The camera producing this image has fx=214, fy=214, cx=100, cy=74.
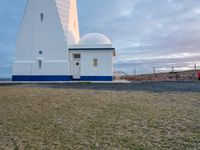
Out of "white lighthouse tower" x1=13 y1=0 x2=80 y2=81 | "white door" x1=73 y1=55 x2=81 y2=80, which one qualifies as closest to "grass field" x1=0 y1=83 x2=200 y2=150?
"white lighthouse tower" x1=13 y1=0 x2=80 y2=81

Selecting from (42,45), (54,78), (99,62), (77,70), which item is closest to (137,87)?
(99,62)

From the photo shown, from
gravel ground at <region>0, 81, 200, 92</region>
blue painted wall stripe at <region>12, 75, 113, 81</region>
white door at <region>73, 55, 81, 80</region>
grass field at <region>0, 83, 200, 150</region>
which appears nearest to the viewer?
grass field at <region>0, 83, 200, 150</region>

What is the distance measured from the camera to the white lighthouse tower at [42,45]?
→ 66.7 ft

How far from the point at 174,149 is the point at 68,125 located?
87.8 inches

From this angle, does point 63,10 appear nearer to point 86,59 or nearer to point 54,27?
point 54,27

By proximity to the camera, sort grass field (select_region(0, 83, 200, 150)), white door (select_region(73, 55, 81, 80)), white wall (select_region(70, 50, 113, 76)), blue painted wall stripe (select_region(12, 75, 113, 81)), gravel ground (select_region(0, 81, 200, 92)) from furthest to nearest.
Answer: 1. white door (select_region(73, 55, 81, 80))
2. white wall (select_region(70, 50, 113, 76))
3. blue painted wall stripe (select_region(12, 75, 113, 81))
4. gravel ground (select_region(0, 81, 200, 92))
5. grass field (select_region(0, 83, 200, 150))

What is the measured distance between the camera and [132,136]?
12.6ft

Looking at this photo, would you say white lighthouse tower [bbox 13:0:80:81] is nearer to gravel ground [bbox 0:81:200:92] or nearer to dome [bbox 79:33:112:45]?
dome [bbox 79:33:112:45]

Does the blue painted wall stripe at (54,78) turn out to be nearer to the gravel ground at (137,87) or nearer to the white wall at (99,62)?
the white wall at (99,62)

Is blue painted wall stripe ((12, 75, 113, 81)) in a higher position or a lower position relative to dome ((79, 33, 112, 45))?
lower

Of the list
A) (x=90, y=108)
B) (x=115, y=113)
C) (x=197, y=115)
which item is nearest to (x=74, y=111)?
(x=90, y=108)

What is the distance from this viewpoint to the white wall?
67.6 ft

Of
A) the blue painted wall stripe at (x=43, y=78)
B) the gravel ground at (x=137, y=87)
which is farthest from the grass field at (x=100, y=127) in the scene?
the blue painted wall stripe at (x=43, y=78)

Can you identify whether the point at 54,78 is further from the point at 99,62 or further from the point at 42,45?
the point at 99,62
